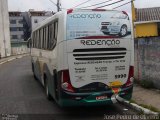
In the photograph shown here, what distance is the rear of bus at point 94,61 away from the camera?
8.56 metres

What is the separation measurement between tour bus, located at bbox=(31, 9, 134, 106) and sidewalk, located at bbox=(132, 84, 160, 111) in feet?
2.58

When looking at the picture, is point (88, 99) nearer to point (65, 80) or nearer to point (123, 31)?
point (65, 80)

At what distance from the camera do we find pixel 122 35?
897cm

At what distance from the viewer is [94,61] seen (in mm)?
8789

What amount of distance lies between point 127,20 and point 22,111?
414cm

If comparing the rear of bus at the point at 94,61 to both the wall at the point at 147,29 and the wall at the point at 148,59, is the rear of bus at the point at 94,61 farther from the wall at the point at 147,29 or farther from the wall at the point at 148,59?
the wall at the point at 147,29

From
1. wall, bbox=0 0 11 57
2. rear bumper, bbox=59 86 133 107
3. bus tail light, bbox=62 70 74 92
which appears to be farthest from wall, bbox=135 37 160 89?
wall, bbox=0 0 11 57

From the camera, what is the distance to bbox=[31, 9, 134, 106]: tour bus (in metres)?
8.55

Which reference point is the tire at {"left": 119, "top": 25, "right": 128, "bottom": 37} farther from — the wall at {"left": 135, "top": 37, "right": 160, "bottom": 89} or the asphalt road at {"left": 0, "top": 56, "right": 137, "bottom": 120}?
the wall at {"left": 135, "top": 37, "right": 160, "bottom": 89}

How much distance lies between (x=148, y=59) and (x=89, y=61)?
4.33m

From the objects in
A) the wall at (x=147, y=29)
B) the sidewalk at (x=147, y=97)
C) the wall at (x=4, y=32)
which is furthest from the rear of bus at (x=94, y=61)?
the wall at (x=4, y=32)

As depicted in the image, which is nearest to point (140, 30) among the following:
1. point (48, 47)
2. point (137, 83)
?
point (137, 83)

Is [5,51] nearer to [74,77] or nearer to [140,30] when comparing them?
[140,30]

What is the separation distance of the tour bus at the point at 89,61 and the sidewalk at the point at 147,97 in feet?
2.58
